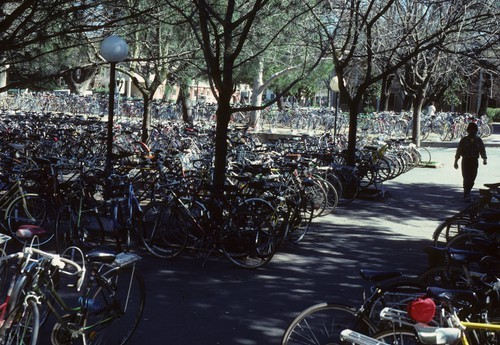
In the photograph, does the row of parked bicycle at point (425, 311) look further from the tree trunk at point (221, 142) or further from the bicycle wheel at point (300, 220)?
the tree trunk at point (221, 142)

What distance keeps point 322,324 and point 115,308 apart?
1427 millimetres

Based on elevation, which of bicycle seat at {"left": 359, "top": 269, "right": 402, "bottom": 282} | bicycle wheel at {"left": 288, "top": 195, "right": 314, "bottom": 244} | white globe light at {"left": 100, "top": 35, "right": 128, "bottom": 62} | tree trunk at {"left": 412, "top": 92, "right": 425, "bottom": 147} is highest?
white globe light at {"left": 100, "top": 35, "right": 128, "bottom": 62}

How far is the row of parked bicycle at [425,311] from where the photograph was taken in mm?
3205

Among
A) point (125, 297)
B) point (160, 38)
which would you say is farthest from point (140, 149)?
point (125, 297)

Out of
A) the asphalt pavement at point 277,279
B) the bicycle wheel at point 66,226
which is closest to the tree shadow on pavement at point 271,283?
the asphalt pavement at point 277,279

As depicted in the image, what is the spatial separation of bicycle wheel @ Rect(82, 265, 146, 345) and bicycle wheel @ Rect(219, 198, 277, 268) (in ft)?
9.01

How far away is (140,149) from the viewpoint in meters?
15.7

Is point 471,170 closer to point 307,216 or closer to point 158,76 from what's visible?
point 307,216

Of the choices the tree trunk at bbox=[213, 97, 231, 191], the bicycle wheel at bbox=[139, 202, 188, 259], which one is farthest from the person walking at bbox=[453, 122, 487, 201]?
the bicycle wheel at bbox=[139, 202, 188, 259]

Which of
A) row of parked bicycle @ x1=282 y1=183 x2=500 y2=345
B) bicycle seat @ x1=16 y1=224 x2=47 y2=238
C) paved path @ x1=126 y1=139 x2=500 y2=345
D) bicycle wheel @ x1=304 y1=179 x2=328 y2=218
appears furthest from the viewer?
bicycle wheel @ x1=304 y1=179 x2=328 y2=218

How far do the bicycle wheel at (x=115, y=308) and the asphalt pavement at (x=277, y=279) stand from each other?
24 centimetres

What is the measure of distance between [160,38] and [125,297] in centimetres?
1042

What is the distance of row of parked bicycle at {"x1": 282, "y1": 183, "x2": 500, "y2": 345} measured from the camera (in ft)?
10.5

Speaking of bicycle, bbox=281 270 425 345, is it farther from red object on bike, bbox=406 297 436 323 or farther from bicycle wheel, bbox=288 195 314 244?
bicycle wheel, bbox=288 195 314 244
